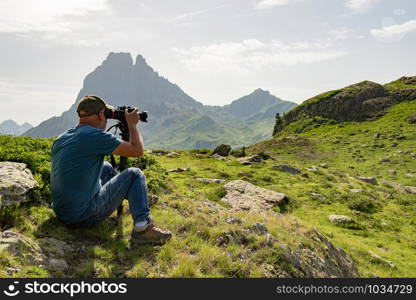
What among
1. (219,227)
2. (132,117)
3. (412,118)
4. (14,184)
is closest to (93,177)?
(132,117)

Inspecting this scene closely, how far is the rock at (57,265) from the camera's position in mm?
6258

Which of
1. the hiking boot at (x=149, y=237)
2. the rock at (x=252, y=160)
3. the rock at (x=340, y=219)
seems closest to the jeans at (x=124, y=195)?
the hiking boot at (x=149, y=237)

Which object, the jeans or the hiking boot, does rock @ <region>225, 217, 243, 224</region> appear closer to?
the hiking boot

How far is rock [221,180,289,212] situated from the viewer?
16.1m

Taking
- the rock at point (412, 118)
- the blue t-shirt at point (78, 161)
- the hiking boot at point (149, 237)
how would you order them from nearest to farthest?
the blue t-shirt at point (78, 161), the hiking boot at point (149, 237), the rock at point (412, 118)

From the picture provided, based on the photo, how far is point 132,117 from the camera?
25.1ft

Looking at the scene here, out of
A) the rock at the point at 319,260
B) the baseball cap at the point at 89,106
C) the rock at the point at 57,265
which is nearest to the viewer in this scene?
the rock at the point at 57,265

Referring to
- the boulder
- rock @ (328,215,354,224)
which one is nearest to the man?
the boulder

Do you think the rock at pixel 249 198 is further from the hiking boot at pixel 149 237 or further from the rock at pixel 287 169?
the rock at pixel 287 169

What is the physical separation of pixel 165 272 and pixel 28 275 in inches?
104

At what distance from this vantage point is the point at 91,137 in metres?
6.59

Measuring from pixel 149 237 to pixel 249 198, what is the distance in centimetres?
1048

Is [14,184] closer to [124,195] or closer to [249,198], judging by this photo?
[124,195]

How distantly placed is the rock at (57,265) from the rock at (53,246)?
0.28 m
